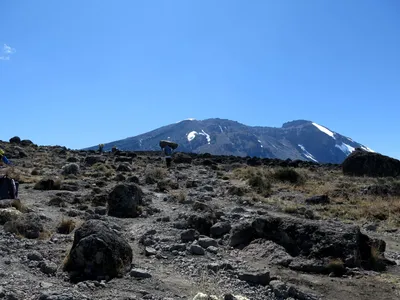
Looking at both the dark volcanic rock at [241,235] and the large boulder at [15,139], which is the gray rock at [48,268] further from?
the large boulder at [15,139]

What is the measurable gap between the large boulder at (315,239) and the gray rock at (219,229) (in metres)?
0.57

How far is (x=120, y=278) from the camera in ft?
23.7

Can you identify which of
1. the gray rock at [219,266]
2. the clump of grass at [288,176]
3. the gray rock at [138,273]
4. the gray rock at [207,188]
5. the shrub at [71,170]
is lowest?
the gray rock at [219,266]

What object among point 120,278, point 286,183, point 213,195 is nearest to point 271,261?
point 120,278

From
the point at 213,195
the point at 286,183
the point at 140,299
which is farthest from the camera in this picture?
the point at 286,183

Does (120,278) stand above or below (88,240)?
below

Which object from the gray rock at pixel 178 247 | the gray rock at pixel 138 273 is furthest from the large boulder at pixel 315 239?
the gray rock at pixel 138 273

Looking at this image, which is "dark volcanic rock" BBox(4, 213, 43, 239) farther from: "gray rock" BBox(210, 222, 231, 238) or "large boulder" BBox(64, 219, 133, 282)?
"gray rock" BBox(210, 222, 231, 238)

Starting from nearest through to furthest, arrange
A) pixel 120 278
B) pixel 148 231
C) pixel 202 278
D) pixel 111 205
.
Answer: pixel 120 278, pixel 202 278, pixel 148 231, pixel 111 205

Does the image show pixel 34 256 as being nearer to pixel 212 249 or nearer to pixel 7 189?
pixel 212 249

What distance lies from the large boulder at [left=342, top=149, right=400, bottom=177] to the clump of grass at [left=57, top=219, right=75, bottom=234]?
27445mm

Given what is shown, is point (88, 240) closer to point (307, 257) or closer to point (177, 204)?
point (307, 257)

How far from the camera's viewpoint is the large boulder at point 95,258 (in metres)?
7.18

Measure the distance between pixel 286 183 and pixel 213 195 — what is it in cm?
696
